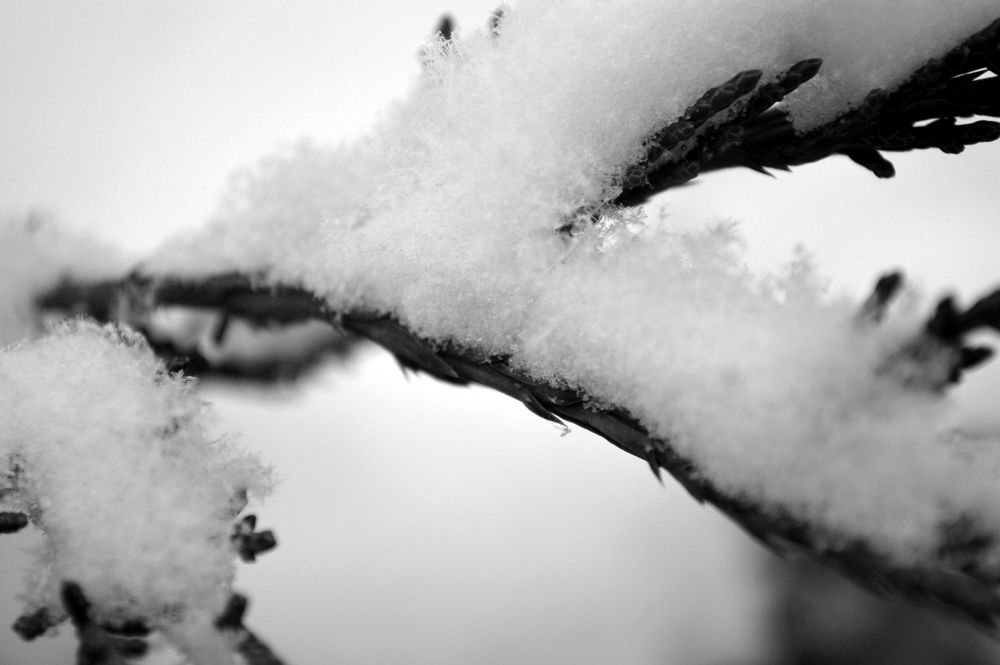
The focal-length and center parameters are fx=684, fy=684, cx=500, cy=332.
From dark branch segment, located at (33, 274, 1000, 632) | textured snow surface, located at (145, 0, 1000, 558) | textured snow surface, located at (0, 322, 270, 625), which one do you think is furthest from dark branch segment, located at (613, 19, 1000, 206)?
textured snow surface, located at (0, 322, 270, 625)

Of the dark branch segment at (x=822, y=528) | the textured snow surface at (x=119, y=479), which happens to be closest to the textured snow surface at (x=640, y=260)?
the dark branch segment at (x=822, y=528)

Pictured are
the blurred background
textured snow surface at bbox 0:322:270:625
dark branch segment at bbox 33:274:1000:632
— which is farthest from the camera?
the blurred background

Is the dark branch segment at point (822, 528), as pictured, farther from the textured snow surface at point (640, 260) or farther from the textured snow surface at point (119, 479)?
the textured snow surface at point (119, 479)

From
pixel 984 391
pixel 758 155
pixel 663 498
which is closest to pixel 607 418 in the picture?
pixel 758 155

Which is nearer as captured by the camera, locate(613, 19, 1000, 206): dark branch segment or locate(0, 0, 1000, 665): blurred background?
locate(613, 19, 1000, 206): dark branch segment

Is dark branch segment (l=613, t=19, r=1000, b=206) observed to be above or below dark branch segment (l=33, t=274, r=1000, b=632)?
above

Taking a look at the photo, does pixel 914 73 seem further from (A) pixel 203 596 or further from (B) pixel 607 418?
(A) pixel 203 596

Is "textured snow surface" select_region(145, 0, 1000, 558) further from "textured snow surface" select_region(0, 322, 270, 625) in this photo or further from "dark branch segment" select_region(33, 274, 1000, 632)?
"textured snow surface" select_region(0, 322, 270, 625)
